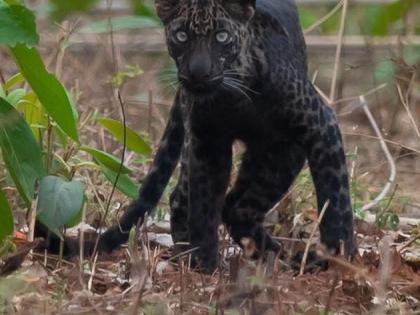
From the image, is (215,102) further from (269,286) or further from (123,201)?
(269,286)

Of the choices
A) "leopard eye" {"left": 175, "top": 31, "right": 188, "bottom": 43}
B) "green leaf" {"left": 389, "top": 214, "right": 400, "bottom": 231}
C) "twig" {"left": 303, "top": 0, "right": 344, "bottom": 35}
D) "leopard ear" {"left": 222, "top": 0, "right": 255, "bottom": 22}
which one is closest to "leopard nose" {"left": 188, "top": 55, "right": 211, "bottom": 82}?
"leopard eye" {"left": 175, "top": 31, "right": 188, "bottom": 43}

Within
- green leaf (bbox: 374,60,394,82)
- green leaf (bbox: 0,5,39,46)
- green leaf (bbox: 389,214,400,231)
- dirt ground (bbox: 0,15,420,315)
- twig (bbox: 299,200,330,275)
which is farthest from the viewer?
green leaf (bbox: 374,60,394,82)

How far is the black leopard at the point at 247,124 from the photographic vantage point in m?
5.68

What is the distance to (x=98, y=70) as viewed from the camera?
10.3m

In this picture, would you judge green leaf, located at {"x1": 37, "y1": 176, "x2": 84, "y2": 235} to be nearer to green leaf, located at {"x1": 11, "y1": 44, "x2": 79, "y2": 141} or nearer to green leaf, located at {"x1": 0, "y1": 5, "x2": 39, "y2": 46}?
green leaf, located at {"x1": 11, "y1": 44, "x2": 79, "y2": 141}

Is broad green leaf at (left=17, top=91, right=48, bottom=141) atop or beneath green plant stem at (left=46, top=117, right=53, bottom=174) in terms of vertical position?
atop

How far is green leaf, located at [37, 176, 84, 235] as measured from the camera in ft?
17.4

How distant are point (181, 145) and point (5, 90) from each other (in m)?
0.92

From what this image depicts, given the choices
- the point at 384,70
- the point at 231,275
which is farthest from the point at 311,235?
the point at 384,70

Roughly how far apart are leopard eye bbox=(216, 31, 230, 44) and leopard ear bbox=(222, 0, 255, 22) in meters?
0.11

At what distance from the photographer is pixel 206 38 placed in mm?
5613

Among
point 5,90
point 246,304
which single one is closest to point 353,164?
point 5,90

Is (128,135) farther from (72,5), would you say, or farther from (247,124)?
(72,5)

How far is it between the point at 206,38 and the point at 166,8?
0.25 meters
